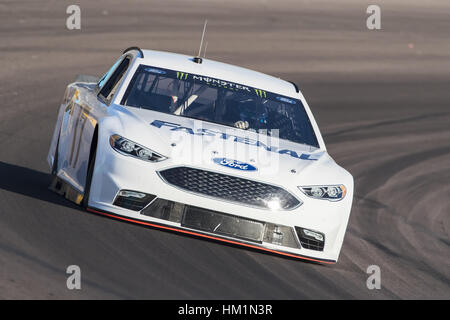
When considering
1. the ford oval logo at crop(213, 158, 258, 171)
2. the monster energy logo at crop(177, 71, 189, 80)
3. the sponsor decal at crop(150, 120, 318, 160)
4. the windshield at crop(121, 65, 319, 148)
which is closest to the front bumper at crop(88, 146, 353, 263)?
the ford oval logo at crop(213, 158, 258, 171)

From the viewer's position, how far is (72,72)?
57.9 feet

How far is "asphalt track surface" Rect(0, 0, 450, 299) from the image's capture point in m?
7.21

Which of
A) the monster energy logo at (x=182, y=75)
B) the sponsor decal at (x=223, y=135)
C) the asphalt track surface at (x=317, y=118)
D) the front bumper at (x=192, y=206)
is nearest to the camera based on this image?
the asphalt track surface at (x=317, y=118)

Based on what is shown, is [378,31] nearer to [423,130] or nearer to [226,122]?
[423,130]

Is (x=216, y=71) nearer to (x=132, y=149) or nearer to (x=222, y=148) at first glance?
(x=222, y=148)

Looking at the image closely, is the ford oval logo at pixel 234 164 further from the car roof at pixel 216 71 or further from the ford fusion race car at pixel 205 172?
the car roof at pixel 216 71

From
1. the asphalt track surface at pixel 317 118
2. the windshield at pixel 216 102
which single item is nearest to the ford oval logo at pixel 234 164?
the asphalt track surface at pixel 317 118

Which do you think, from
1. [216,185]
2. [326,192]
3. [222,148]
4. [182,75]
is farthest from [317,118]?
[216,185]

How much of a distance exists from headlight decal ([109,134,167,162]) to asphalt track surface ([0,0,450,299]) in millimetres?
671

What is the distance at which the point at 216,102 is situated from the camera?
354 inches

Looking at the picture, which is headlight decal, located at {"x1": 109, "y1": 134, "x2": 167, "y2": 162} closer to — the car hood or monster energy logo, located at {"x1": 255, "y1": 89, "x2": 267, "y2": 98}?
the car hood

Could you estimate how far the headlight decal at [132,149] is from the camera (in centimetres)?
779

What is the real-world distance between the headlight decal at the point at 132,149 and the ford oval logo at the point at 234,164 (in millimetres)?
445

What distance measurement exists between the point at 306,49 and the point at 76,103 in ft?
50.6
